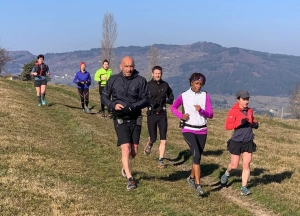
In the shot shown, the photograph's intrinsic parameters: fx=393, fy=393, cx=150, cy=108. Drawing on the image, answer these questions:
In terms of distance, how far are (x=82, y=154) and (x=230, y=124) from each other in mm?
5463

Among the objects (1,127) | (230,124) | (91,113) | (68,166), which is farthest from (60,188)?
(91,113)

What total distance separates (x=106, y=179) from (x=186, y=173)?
9.40 feet

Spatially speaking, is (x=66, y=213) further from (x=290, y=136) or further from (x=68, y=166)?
(x=290, y=136)

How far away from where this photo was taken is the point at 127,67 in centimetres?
843

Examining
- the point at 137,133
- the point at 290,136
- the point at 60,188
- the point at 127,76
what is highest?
the point at 127,76

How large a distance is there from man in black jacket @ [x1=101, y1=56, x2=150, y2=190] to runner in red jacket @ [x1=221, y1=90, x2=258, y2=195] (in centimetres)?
221

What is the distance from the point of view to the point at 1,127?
14828 millimetres

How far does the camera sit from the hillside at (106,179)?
7.59 meters

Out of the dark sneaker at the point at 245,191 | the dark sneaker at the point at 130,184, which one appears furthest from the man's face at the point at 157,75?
the dark sneaker at the point at 245,191

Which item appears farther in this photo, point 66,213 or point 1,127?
point 1,127

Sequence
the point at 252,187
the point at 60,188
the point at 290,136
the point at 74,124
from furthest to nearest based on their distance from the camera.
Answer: the point at 290,136, the point at 74,124, the point at 252,187, the point at 60,188

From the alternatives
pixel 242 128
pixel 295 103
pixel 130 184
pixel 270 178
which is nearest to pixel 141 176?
pixel 130 184

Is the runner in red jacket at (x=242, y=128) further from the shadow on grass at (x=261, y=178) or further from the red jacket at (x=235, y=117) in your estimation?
the shadow on grass at (x=261, y=178)

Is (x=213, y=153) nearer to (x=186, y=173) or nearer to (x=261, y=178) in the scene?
(x=261, y=178)
